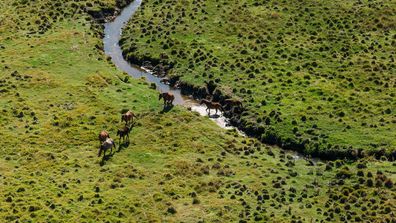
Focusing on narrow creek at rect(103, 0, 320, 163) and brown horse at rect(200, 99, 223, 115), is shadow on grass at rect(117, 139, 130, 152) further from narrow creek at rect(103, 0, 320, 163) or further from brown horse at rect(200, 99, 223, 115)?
brown horse at rect(200, 99, 223, 115)

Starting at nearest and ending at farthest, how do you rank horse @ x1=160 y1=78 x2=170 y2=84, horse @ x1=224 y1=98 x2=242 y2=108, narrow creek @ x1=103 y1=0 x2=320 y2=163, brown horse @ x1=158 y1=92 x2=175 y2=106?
brown horse @ x1=158 y1=92 x2=175 y2=106 → narrow creek @ x1=103 y1=0 x2=320 y2=163 → horse @ x1=224 y1=98 x2=242 y2=108 → horse @ x1=160 y1=78 x2=170 y2=84

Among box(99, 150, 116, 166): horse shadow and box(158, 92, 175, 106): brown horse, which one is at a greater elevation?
box(158, 92, 175, 106): brown horse

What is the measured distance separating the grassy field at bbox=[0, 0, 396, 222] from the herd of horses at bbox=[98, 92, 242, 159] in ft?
2.59

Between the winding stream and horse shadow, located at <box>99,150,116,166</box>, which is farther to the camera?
the winding stream

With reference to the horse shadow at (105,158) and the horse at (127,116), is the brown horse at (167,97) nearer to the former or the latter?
the horse at (127,116)

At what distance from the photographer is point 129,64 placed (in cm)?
7788

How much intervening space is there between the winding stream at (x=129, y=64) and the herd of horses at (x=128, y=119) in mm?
1011

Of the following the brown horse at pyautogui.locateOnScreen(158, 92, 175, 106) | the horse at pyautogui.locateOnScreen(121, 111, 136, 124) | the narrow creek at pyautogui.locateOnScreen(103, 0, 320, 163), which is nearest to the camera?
the horse at pyautogui.locateOnScreen(121, 111, 136, 124)

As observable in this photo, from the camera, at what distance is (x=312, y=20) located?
83.8 m

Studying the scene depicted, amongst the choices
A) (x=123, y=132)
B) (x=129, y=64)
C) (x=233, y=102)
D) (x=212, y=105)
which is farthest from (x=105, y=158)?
(x=129, y=64)

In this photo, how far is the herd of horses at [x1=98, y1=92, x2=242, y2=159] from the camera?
58781 millimetres

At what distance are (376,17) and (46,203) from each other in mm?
49046

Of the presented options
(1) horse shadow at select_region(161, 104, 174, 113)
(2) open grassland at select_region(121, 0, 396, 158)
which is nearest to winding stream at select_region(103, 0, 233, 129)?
(2) open grassland at select_region(121, 0, 396, 158)

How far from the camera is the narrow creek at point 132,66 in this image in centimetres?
6688
